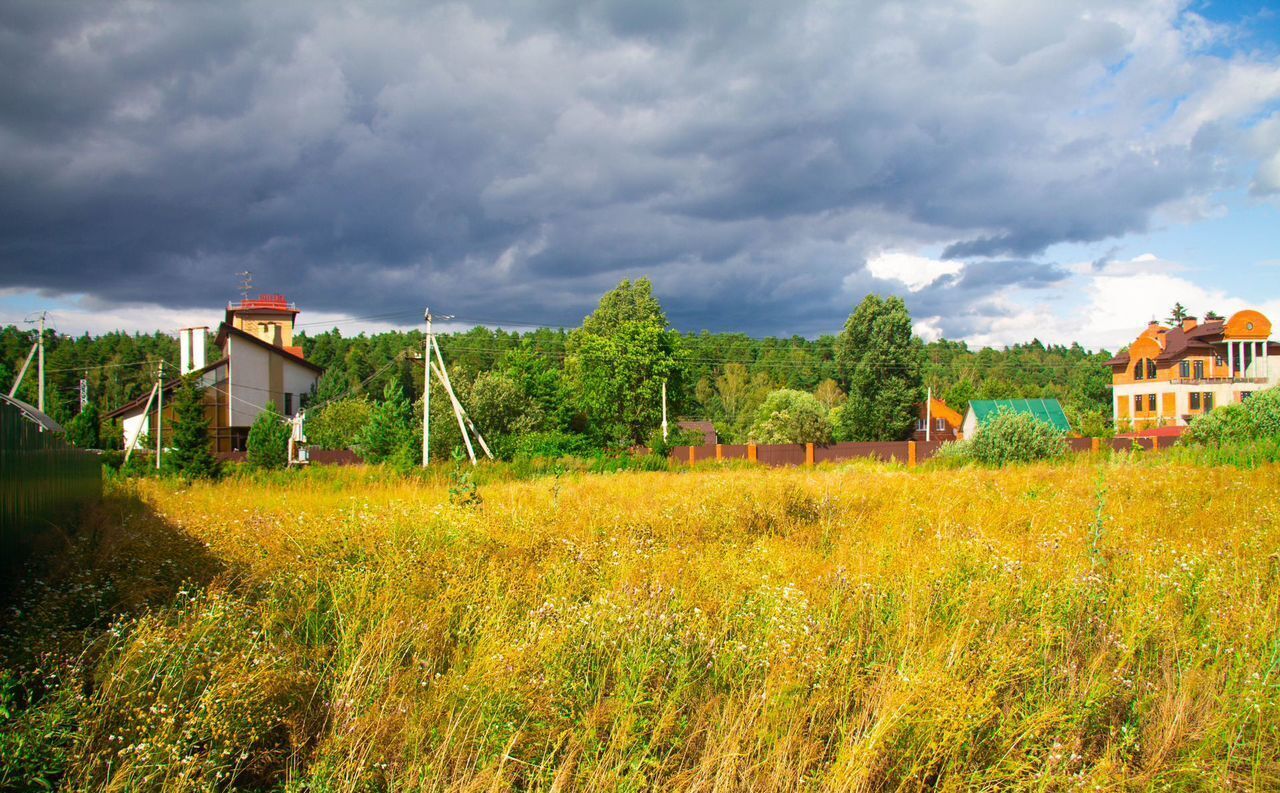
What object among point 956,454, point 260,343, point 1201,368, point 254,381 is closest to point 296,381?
point 254,381

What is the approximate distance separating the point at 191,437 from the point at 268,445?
12.4 feet

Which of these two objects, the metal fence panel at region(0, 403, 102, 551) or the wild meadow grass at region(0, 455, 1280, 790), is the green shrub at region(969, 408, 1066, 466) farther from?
the metal fence panel at region(0, 403, 102, 551)

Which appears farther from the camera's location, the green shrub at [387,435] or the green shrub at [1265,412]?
the green shrub at [387,435]

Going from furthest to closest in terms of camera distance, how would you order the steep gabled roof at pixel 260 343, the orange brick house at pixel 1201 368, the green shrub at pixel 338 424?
1. the orange brick house at pixel 1201 368
2. the green shrub at pixel 338 424
3. the steep gabled roof at pixel 260 343

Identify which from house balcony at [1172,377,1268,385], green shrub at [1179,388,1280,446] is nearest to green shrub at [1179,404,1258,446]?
green shrub at [1179,388,1280,446]

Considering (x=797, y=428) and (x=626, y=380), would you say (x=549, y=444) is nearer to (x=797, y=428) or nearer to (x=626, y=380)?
(x=626, y=380)

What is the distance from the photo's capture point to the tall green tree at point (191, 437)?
2177 centimetres

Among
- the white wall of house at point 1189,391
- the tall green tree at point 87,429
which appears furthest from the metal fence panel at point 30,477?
the white wall of house at point 1189,391

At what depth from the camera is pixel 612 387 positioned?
4422 cm

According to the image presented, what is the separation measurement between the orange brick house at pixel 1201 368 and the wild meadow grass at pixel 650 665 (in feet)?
187

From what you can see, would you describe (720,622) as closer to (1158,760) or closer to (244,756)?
(1158,760)

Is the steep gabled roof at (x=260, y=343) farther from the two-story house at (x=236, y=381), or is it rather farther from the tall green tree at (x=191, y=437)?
the tall green tree at (x=191, y=437)

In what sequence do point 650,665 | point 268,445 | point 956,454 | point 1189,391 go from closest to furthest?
point 650,665 < point 956,454 < point 268,445 < point 1189,391

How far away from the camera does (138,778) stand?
279cm
